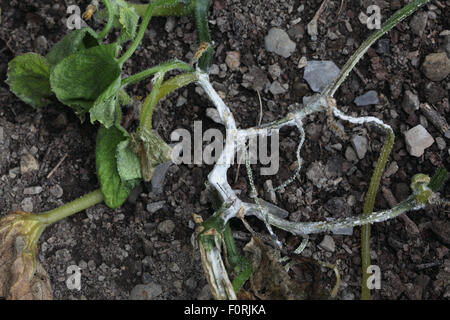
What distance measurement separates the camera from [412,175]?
1.80 m

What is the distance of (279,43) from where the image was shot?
1861 millimetres

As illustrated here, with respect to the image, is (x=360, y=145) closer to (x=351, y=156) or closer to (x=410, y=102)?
(x=351, y=156)

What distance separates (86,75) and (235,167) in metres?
0.55

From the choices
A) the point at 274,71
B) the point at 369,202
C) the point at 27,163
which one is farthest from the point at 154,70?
the point at 369,202

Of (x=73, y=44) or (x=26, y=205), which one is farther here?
(x=26, y=205)

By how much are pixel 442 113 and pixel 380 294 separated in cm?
62

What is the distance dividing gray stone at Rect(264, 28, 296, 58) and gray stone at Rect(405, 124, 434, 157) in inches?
18.8

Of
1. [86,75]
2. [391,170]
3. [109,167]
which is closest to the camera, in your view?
[86,75]

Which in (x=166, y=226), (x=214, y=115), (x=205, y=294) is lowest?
(x=205, y=294)

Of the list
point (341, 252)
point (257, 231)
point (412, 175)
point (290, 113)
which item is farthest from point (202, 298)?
point (412, 175)

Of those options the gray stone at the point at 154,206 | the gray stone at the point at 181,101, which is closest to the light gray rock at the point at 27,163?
the gray stone at the point at 154,206

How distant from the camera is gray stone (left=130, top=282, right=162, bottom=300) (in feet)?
5.68

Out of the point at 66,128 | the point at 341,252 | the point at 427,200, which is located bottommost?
the point at 341,252

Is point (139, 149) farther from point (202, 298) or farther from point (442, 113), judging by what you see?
point (442, 113)
